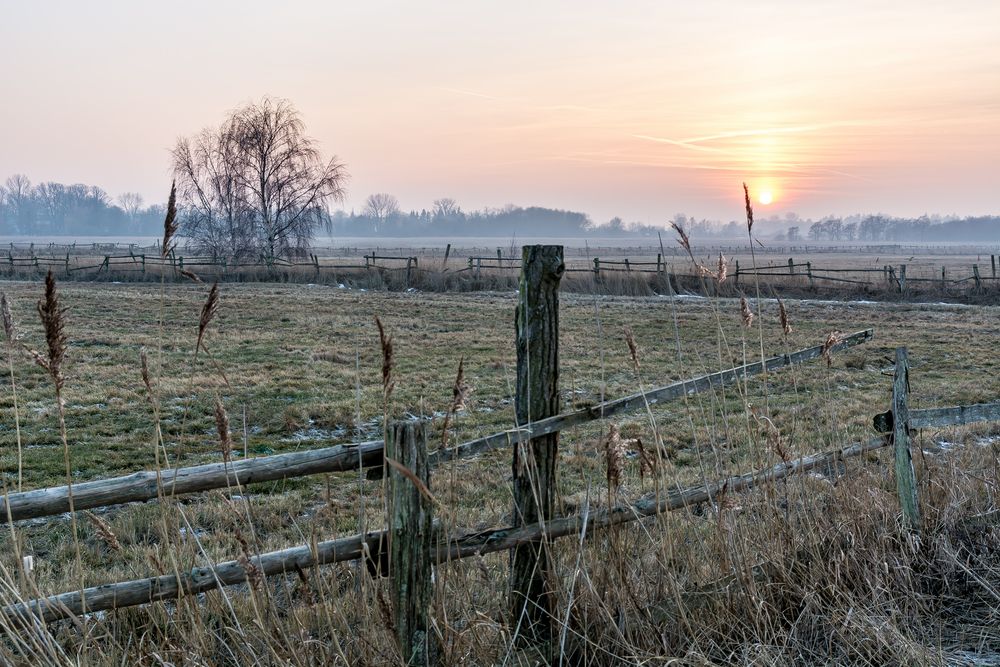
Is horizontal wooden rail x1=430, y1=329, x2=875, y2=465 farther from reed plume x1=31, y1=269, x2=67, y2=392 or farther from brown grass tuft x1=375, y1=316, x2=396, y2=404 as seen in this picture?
reed plume x1=31, y1=269, x2=67, y2=392

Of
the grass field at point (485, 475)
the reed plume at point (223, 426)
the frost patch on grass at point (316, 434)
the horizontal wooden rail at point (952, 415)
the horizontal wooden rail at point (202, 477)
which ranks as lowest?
the frost patch on grass at point (316, 434)

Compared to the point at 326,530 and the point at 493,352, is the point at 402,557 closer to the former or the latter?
the point at 326,530

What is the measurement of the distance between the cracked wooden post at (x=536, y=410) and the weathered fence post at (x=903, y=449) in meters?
1.97

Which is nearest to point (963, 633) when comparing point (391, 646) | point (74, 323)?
point (391, 646)

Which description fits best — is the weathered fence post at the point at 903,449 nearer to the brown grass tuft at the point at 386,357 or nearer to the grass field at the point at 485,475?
the grass field at the point at 485,475

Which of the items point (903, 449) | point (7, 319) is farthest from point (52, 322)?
point (903, 449)

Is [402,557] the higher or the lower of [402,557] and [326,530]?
the higher

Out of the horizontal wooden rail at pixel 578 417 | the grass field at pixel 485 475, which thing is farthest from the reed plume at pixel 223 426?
the horizontal wooden rail at pixel 578 417

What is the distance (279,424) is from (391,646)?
662 centimetres

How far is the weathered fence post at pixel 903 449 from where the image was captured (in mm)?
3795

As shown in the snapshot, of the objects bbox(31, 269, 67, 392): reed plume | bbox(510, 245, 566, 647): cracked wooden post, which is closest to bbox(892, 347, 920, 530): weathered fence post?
bbox(510, 245, 566, 647): cracked wooden post

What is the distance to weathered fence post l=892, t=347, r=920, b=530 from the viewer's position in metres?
3.79

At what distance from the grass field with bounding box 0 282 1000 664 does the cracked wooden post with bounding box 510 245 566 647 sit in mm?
187

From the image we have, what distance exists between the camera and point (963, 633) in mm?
3154
